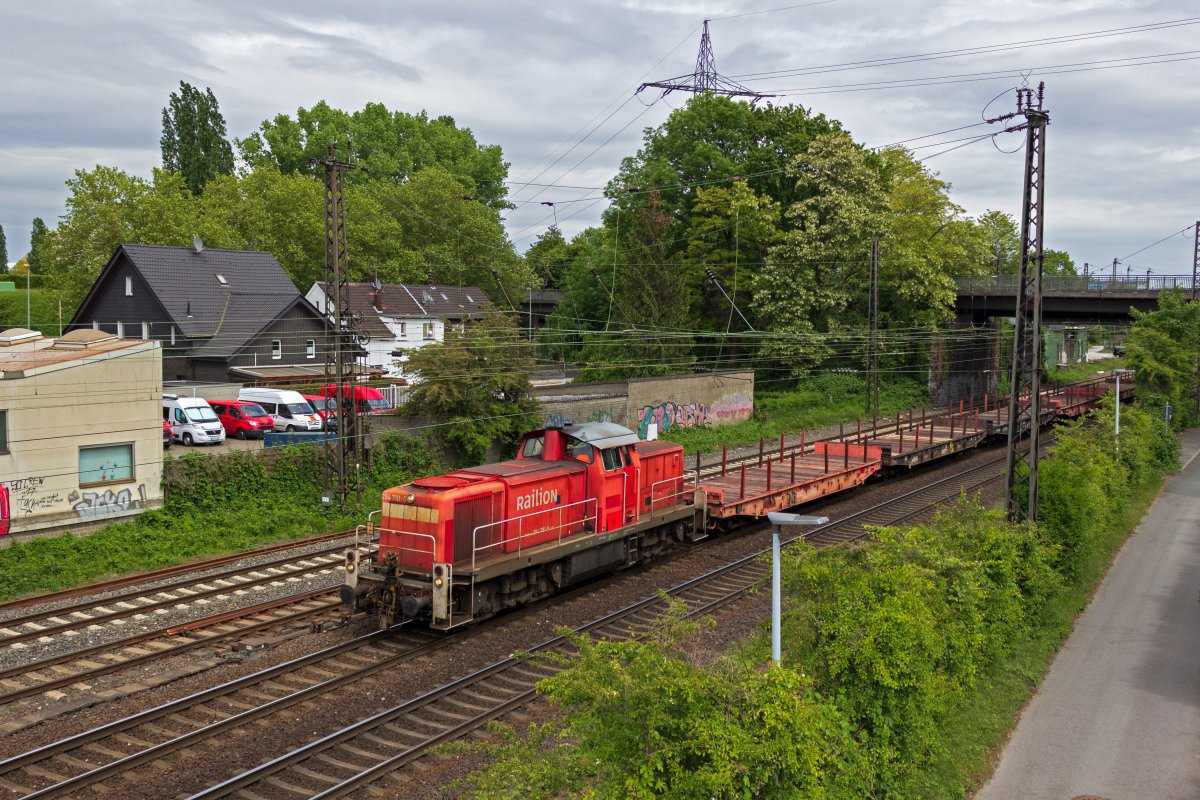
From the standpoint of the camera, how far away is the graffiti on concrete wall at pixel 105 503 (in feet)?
68.6

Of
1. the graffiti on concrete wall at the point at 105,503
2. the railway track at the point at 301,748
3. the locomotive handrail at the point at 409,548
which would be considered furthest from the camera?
the graffiti on concrete wall at the point at 105,503

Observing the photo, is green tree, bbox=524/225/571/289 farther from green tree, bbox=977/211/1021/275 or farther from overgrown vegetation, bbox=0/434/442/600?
overgrown vegetation, bbox=0/434/442/600

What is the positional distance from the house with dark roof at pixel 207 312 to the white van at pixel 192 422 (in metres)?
8.40

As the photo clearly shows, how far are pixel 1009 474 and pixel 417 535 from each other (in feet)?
39.4

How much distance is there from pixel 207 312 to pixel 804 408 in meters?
30.8

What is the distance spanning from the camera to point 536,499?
16406 mm

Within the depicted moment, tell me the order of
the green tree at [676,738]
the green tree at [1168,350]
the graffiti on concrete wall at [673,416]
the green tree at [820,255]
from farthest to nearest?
the green tree at [820,255] < the green tree at [1168,350] < the graffiti on concrete wall at [673,416] < the green tree at [676,738]

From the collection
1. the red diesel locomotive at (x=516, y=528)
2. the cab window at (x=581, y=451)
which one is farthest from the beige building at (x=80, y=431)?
the cab window at (x=581, y=451)

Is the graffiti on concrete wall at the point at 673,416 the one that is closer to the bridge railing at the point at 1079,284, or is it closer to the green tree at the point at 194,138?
the bridge railing at the point at 1079,284

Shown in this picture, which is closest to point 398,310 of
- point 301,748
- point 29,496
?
point 29,496

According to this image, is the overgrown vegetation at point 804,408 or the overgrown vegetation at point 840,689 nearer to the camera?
the overgrown vegetation at point 840,689

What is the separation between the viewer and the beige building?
1997 cm

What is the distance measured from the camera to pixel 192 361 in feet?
138

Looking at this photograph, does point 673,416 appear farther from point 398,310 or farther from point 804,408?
point 398,310
